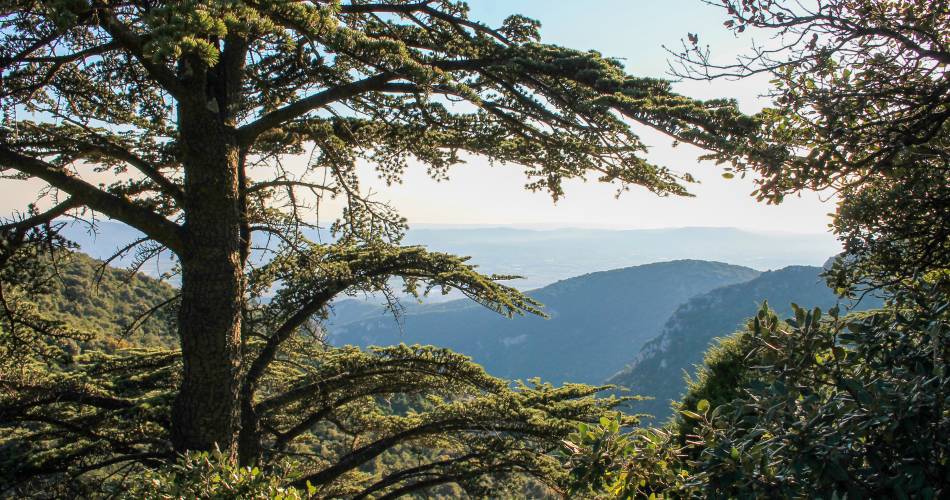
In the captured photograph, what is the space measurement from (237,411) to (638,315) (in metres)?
158

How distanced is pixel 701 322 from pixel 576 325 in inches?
2380

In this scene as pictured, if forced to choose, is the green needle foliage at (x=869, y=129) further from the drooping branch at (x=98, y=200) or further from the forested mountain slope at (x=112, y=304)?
the forested mountain slope at (x=112, y=304)

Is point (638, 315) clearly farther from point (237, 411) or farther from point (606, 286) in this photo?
point (237, 411)

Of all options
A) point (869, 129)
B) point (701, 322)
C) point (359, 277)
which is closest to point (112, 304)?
point (359, 277)

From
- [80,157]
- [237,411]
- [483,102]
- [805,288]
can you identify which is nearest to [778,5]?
[483,102]

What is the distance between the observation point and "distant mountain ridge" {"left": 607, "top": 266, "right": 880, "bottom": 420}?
79631 millimetres

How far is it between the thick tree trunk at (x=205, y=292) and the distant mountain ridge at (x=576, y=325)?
13457 centimetres

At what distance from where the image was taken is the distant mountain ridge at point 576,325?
5669 inches

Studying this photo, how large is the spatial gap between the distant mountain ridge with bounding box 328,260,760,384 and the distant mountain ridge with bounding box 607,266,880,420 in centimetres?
4393

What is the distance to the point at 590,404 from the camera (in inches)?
266

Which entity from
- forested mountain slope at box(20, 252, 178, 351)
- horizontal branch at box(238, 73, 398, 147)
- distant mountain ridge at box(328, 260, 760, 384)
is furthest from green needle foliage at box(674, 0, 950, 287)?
distant mountain ridge at box(328, 260, 760, 384)

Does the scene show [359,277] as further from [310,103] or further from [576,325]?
[576,325]

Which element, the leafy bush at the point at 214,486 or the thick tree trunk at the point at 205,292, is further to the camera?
the thick tree trunk at the point at 205,292

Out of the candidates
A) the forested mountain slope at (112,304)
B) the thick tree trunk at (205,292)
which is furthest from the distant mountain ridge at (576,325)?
the thick tree trunk at (205,292)
